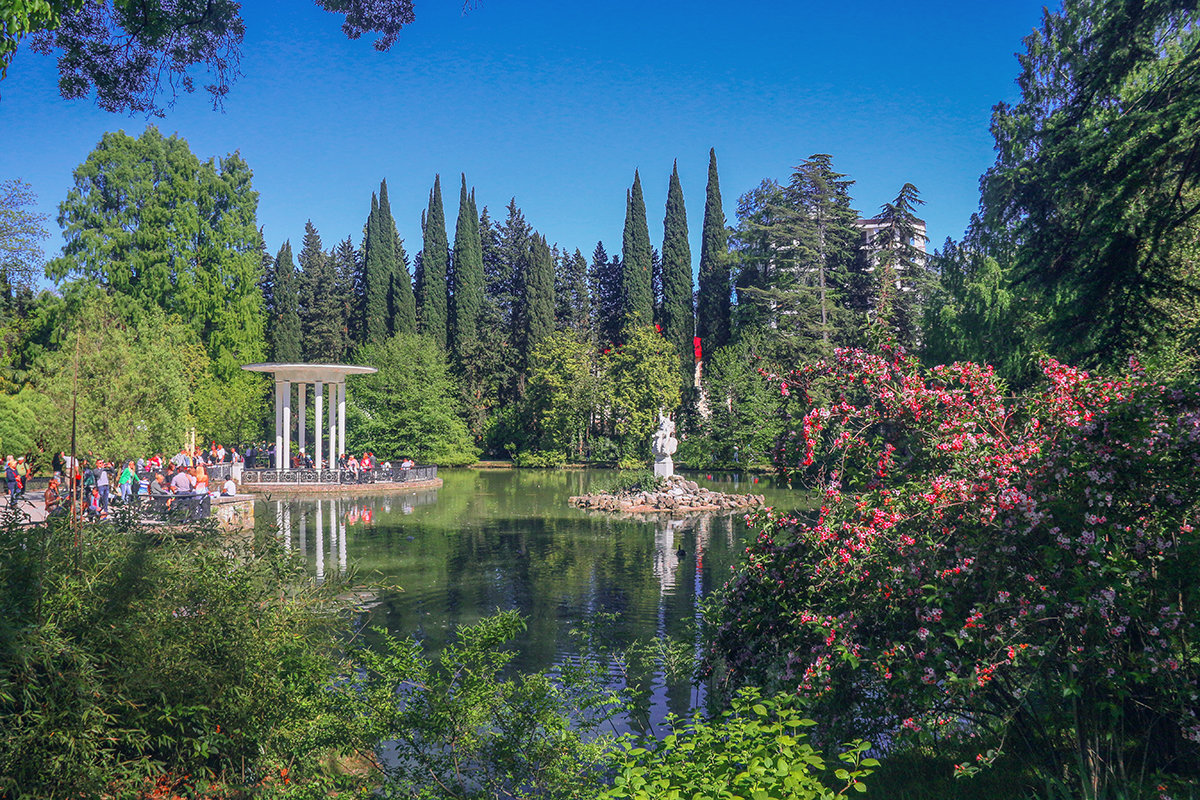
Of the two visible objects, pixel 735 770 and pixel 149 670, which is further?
pixel 149 670

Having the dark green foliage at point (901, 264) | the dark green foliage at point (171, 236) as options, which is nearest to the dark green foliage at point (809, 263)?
the dark green foliage at point (901, 264)

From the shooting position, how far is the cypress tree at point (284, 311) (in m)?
47.4

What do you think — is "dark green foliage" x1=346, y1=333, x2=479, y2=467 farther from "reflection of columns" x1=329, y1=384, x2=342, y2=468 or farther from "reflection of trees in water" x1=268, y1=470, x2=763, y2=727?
"reflection of trees in water" x1=268, y1=470, x2=763, y2=727

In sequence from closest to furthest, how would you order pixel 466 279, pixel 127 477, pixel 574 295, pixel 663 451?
pixel 127 477 → pixel 663 451 → pixel 466 279 → pixel 574 295

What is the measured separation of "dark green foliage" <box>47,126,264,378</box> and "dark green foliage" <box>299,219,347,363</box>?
10.9 m

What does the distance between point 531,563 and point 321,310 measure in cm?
4051

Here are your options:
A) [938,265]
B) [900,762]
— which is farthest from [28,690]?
[938,265]

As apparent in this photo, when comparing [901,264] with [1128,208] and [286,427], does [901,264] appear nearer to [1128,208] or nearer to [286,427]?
[286,427]

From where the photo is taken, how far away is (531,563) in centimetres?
1535

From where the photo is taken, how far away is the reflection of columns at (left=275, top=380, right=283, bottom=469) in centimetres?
2971

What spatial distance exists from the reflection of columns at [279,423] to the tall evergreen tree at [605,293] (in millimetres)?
26324

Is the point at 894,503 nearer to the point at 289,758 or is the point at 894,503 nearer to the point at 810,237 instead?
the point at 289,758

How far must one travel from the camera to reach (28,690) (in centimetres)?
398

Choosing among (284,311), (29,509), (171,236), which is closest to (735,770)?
(29,509)
